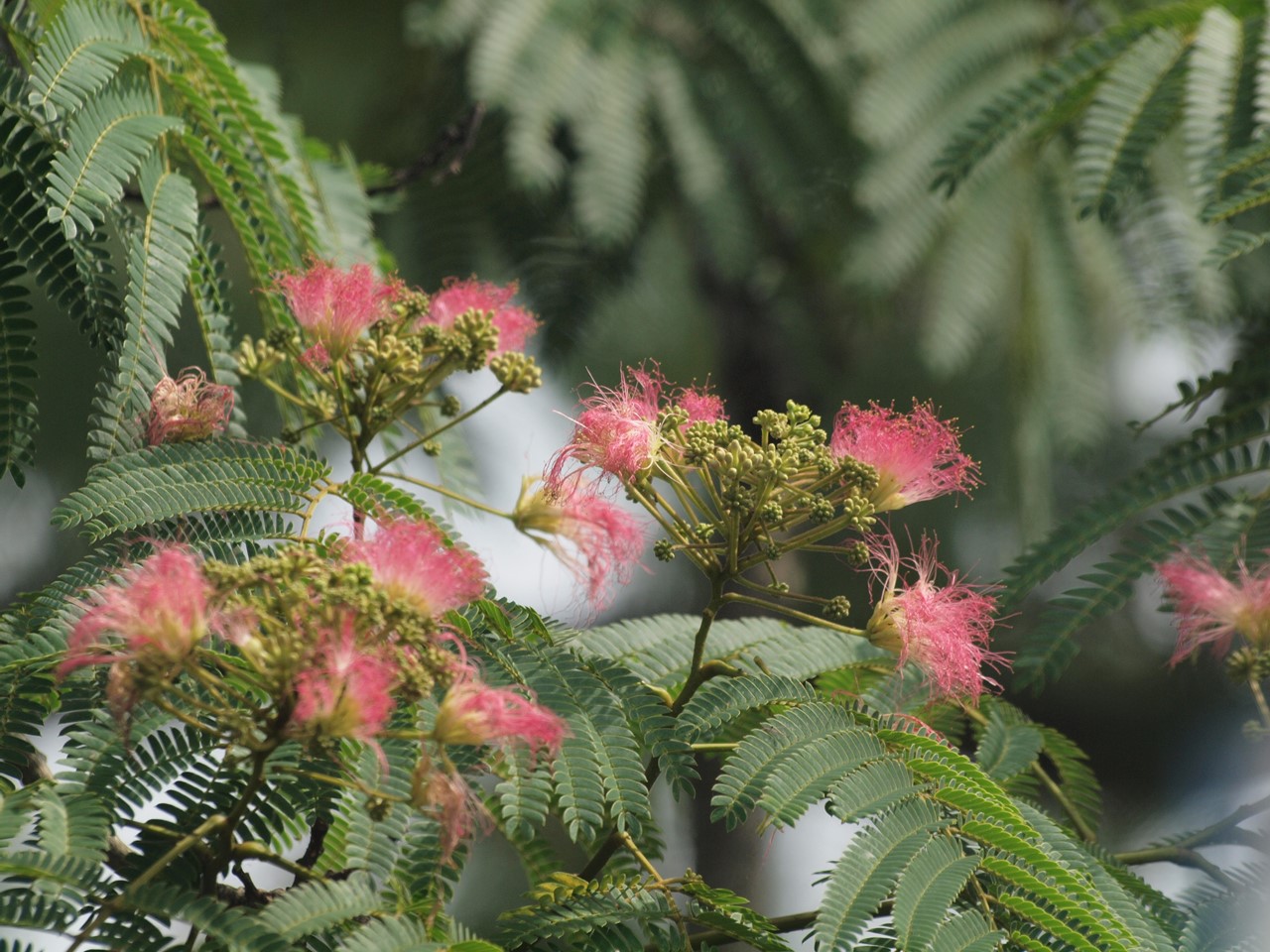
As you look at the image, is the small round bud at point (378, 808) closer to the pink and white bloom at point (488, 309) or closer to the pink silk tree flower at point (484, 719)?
the pink silk tree flower at point (484, 719)

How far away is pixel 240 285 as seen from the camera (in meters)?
3.28

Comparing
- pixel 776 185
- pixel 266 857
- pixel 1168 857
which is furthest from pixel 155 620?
pixel 776 185

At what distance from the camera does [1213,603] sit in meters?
2.77

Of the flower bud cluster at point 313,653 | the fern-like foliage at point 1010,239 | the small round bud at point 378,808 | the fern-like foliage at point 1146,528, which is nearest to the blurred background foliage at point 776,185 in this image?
the fern-like foliage at point 1010,239

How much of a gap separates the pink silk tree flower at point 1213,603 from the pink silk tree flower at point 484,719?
150 centimetres

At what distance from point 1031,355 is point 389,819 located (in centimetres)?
434

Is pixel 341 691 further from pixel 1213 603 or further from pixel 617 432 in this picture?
pixel 1213 603

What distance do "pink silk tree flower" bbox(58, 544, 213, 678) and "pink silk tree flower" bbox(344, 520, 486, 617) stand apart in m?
0.23

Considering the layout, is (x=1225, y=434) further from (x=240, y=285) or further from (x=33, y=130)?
(x=33, y=130)

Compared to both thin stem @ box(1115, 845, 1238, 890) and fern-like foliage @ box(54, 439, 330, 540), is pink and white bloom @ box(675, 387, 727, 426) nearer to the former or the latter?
fern-like foliage @ box(54, 439, 330, 540)

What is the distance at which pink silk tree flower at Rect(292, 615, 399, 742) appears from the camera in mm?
1539

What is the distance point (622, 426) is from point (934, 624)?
63 cm

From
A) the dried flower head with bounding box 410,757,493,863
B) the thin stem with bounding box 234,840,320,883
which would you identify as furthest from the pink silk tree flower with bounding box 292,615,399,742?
the thin stem with bounding box 234,840,320,883

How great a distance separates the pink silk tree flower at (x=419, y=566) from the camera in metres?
1.82
